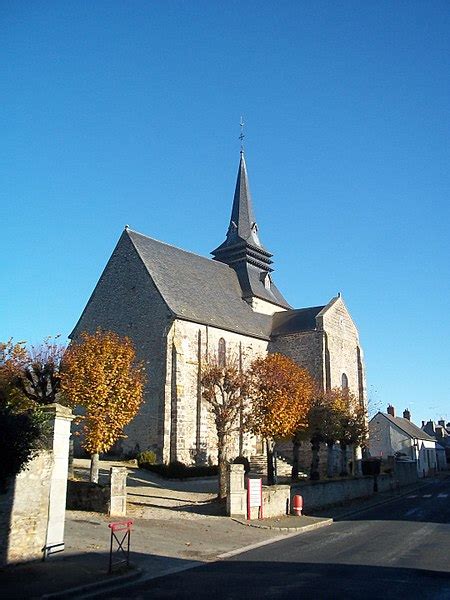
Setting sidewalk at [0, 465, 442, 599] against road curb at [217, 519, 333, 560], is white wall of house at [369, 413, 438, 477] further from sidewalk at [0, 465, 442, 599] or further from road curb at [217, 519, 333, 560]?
road curb at [217, 519, 333, 560]

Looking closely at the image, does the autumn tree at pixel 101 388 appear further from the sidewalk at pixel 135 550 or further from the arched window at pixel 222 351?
the arched window at pixel 222 351

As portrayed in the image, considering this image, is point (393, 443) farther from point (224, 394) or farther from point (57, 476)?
point (57, 476)

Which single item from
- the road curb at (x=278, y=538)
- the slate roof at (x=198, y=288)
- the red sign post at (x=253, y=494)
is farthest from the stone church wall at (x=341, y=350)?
the red sign post at (x=253, y=494)

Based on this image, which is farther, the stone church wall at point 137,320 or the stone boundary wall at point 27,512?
the stone church wall at point 137,320

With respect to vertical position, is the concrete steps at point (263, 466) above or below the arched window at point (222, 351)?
below

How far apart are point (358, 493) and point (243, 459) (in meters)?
6.14

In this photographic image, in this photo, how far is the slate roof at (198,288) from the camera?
3300 centimetres

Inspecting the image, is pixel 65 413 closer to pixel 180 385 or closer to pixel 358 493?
pixel 180 385

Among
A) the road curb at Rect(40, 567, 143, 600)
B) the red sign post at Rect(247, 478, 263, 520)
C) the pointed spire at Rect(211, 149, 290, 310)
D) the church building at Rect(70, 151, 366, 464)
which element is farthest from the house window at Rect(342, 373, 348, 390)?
the road curb at Rect(40, 567, 143, 600)

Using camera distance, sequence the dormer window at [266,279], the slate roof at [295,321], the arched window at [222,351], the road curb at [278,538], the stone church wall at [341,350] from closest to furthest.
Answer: the road curb at [278,538] < the arched window at [222,351] < the stone church wall at [341,350] < the slate roof at [295,321] < the dormer window at [266,279]

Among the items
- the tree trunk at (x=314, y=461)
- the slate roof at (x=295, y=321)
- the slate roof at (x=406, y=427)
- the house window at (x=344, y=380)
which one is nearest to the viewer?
the tree trunk at (x=314, y=461)

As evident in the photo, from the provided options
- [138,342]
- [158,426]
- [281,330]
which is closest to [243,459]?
[158,426]

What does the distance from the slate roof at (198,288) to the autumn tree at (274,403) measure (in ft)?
24.2

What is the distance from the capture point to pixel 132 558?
1192cm
